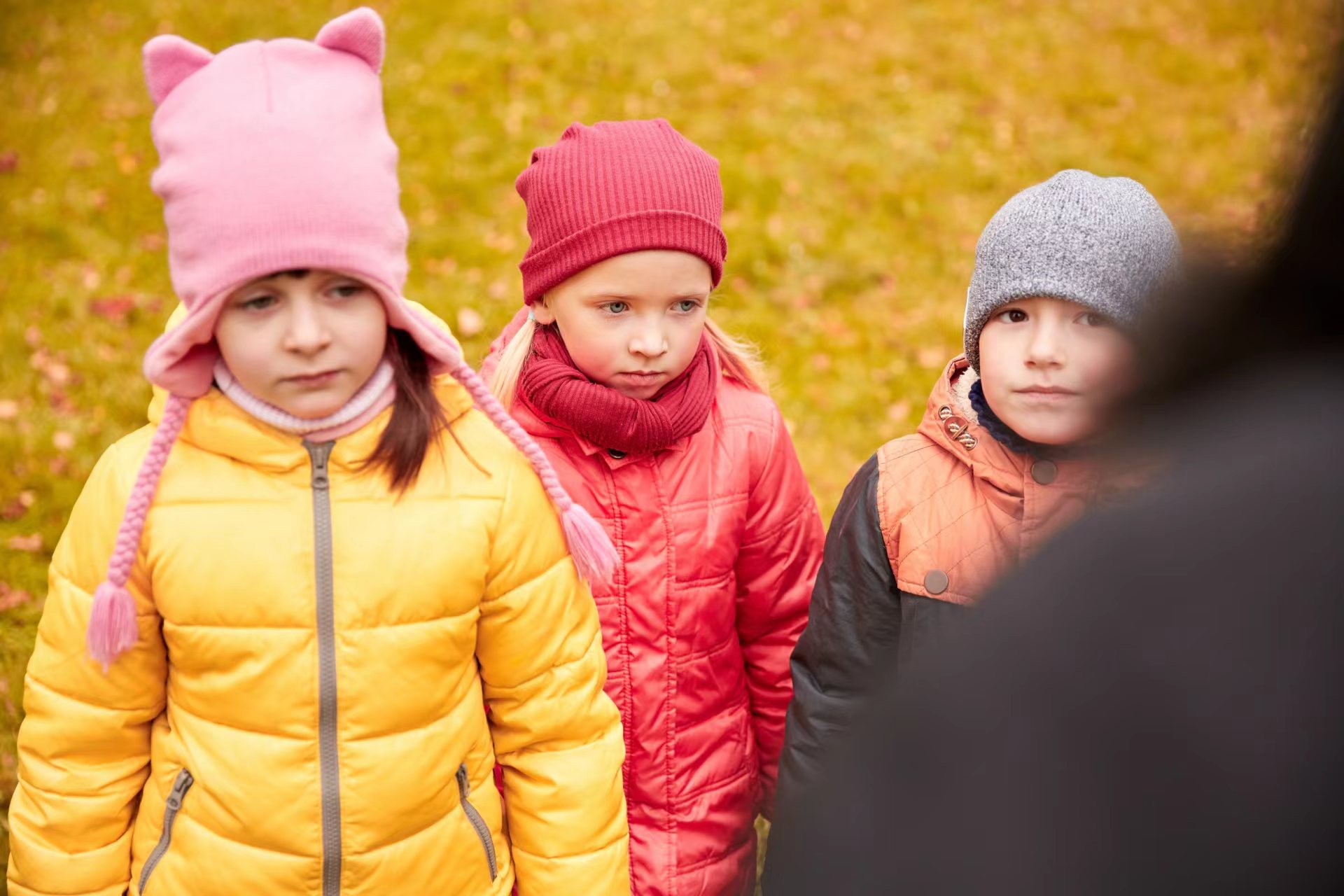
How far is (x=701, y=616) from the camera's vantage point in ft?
8.34

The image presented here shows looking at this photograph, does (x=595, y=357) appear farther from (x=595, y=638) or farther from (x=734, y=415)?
(x=595, y=638)

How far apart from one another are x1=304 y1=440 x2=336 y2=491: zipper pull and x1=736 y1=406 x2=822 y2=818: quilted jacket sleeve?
0.99 metres

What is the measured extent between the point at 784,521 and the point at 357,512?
1037 millimetres

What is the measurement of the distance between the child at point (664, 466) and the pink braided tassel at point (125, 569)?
2.57ft

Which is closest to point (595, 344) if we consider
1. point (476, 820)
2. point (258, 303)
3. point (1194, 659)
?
point (258, 303)

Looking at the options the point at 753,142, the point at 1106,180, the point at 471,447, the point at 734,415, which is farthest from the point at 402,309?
the point at 753,142

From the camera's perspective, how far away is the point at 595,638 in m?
2.21

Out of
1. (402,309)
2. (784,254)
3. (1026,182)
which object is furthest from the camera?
(1026,182)

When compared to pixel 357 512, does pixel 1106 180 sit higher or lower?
higher

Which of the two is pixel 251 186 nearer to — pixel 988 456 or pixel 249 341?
pixel 249 341

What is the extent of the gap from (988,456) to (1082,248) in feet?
1.43

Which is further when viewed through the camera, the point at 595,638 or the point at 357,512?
the point at 595,638

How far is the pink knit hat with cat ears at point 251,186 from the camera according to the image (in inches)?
70.1

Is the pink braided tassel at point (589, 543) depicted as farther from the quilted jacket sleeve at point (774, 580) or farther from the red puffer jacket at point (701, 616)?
the quilted jacket sleeve at point (774, 580)
